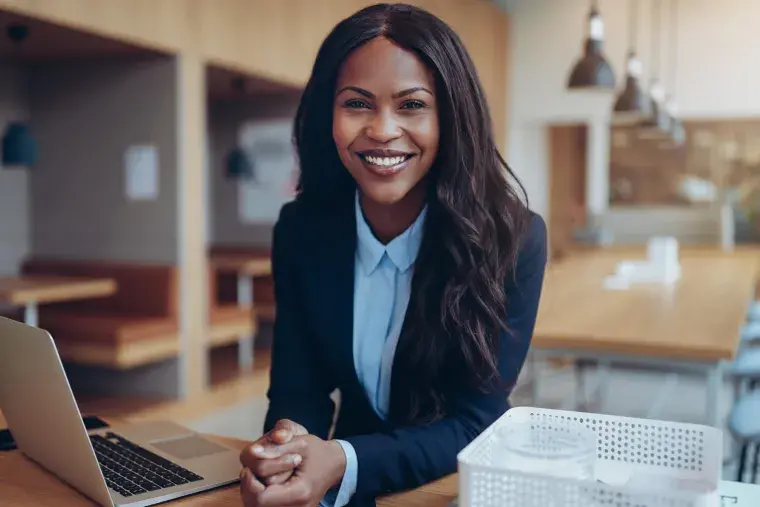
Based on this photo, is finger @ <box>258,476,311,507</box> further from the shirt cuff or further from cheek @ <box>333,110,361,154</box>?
cheek @ <box>333,110,361,154</box>

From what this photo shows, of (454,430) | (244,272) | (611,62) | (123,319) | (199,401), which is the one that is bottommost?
(199,401)

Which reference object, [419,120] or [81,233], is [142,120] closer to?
[81,233]

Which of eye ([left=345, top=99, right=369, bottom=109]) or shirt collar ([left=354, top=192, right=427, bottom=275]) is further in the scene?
shirt collar ([left=354, top=192, right=427, bottom=275])

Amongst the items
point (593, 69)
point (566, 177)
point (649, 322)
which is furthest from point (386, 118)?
point (566, 177)

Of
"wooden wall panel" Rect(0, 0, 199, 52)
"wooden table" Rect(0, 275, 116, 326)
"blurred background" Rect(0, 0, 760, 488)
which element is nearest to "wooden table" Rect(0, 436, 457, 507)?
"blurred background" Rect(0, 0, 760, 488)

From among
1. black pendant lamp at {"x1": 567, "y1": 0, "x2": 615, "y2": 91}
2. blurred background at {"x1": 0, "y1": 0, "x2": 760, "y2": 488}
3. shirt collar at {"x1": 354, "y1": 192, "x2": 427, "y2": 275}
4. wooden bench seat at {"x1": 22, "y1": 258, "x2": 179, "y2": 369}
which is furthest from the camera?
wooden bench seat at {"x1": 22, "y1": 258, "x2": 179, "y2": 369}

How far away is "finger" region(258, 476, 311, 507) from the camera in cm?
93

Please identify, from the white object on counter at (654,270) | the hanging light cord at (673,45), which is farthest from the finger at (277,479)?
the hanging light cord at (673,45)

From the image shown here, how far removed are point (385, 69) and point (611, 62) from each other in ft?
24.7

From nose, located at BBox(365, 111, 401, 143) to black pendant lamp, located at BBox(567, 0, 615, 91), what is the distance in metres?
3.08

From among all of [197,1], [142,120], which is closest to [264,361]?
[142,120]

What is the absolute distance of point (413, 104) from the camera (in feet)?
3.82

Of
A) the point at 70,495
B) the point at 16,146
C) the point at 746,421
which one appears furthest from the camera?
the point at 16,146

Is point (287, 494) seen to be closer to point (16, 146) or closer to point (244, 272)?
point (16, 146)
